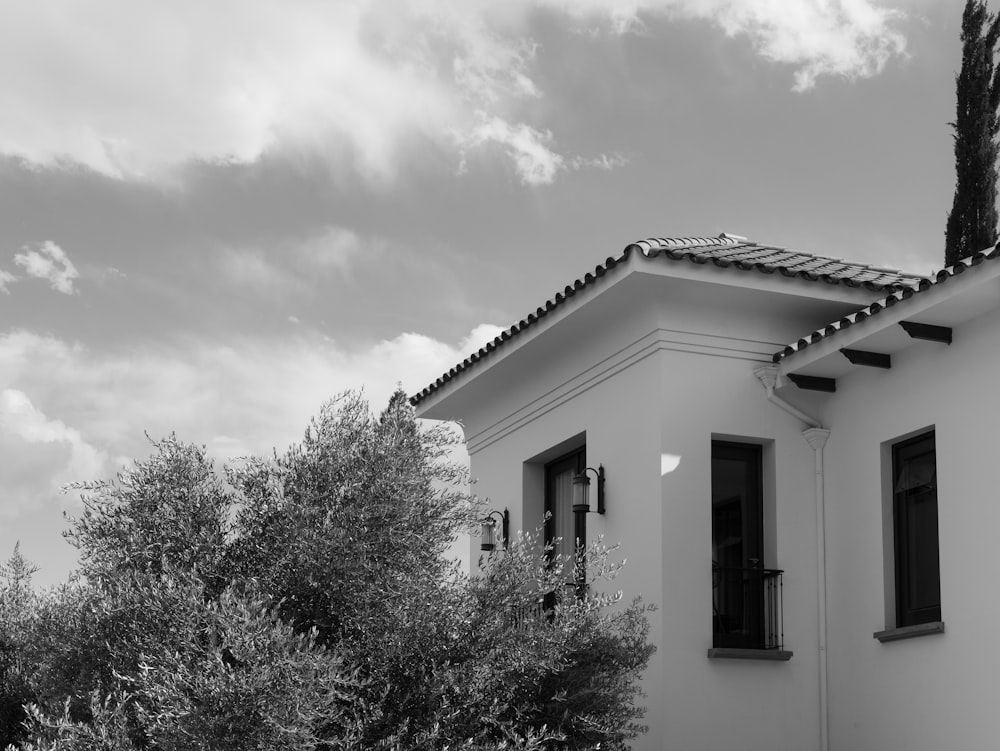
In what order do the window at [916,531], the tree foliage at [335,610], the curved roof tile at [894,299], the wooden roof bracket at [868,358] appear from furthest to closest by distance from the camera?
the wooden roof bracket at [868,358] → the window at [916,531] → the curved roof tile at [894,299] → the tree foliage at [335,610]

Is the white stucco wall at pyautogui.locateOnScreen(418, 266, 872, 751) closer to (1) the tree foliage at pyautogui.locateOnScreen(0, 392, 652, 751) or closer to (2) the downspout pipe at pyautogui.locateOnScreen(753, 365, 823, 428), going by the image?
(2) the downspout pipe at pyautogui.locateOnScreen(753, 365, 823, 428)

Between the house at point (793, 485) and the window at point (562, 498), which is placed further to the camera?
the window at point (562, 498)

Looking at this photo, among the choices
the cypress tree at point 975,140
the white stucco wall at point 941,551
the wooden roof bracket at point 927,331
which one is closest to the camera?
the white stucco wall at point 941,551

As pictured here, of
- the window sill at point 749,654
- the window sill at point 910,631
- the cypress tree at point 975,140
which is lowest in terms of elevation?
the window sill at point 749,654

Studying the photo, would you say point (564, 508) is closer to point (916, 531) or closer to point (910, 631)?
point (916, 531)

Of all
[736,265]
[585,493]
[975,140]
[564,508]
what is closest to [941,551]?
[736,265]

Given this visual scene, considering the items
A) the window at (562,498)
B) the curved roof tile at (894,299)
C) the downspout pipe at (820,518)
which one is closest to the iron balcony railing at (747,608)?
the downspout pipe at (820,518)

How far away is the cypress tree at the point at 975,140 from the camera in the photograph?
19547mm

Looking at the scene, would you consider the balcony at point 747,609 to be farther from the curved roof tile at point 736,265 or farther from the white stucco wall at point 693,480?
the curved roof tile at point 736,265

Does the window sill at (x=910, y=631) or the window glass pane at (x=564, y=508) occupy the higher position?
the window glass pane at (x=564, y=508)

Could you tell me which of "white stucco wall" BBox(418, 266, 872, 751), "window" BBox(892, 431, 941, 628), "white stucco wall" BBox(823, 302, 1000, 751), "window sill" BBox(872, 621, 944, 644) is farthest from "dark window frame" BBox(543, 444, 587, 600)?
"window sill" BBox(872, 621, 944, 644)

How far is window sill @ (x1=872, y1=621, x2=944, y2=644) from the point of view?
9.35 m

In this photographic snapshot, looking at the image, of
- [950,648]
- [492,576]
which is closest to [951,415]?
[950,648]

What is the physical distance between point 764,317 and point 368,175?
569 cm
